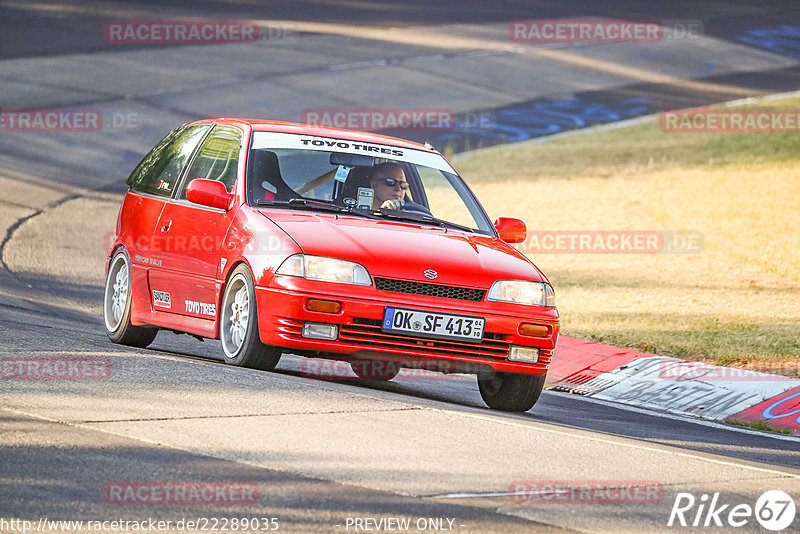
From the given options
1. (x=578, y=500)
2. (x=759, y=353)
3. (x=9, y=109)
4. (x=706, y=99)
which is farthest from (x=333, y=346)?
(x=706, y=99)

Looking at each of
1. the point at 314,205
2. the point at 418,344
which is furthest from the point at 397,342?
the point at 314,205

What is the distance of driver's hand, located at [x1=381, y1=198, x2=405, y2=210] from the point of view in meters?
9.19

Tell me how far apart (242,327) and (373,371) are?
208 centimetres

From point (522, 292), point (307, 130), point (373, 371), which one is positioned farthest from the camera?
point (373, 371)

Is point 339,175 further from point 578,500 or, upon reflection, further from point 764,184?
point 764,184

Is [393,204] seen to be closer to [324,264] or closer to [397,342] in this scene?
[324,264]

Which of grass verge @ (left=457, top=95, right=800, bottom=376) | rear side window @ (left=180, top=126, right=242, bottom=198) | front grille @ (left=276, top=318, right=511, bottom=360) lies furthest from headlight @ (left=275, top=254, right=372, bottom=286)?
grass verge @ (left=457, top=95, right=800, bottom=376)

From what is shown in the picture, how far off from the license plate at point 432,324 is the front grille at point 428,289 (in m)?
0.12

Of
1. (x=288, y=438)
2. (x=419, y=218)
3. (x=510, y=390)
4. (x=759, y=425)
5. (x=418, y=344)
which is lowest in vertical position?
(x=759, y=425)

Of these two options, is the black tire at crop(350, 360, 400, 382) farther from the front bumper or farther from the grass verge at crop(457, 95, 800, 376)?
the grass verge at crop(457, 95, 800, 376)

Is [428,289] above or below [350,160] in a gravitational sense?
below

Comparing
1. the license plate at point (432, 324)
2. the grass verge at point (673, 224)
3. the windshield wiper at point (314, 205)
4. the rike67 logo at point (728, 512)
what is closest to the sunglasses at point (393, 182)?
the windshield wiper at point (314, 205)

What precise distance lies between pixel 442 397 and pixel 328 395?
175cm

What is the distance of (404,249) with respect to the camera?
8250 mm
